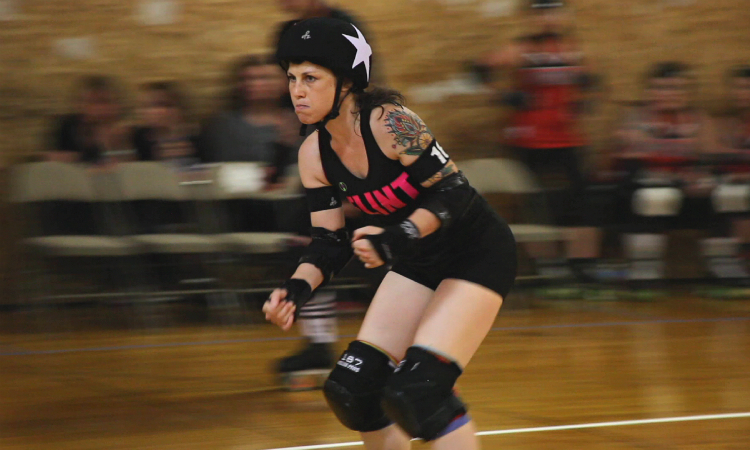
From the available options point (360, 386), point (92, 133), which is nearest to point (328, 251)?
point (360, 386)

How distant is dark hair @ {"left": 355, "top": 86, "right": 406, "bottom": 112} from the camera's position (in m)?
2.56

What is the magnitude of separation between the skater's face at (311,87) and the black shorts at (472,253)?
0.46 metres

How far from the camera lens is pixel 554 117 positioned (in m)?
5.50

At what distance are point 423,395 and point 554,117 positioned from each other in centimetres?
343

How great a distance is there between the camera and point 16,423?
3.60 m

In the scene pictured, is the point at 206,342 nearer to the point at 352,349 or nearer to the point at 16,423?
the point at 16,423

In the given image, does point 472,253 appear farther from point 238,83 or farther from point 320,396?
point 238,83

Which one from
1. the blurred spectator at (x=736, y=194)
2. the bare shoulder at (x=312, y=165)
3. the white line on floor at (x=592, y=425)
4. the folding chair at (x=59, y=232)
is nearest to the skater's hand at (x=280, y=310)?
the bare shoulder at (x=312, y=165)

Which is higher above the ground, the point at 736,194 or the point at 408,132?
the point at 408,132

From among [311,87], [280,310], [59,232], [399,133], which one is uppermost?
[311,87]

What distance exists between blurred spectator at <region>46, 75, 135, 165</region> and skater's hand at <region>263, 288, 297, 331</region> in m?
3.21

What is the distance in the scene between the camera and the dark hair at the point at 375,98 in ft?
8.40

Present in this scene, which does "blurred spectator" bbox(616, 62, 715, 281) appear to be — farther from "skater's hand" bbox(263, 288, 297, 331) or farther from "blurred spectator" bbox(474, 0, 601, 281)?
→ "skater's hand" bbox(263, 288, 297, 331)

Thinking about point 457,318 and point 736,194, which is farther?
point 736,194
